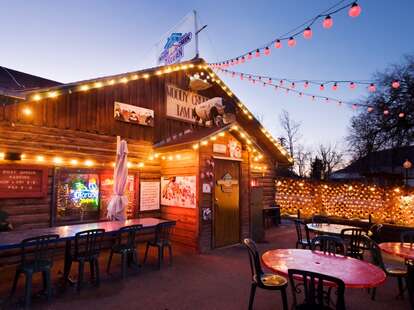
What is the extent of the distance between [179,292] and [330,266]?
8.38 feet

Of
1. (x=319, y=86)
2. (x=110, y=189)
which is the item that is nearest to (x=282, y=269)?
(x=110, y=189)

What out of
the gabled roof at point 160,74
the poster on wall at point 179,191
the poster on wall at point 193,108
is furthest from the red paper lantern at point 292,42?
the poster on wall at point 179,191

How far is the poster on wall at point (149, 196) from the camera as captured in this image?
8.07 metres

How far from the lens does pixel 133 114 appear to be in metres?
7.94

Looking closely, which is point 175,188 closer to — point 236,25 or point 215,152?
point 215,152

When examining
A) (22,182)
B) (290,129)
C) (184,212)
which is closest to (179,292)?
(184,212)

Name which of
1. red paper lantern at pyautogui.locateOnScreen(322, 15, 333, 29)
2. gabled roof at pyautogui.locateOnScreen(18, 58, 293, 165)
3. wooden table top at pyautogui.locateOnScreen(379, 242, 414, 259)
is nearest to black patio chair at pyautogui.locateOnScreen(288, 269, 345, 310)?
wooden table top at pyautogui.locateOnScreen(379, 242, 414, 259)

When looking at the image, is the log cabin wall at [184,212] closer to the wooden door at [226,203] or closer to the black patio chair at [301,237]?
the wooden door at [226,203]

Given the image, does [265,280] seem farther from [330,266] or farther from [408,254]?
[408,254]

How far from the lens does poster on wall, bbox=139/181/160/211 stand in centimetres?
807

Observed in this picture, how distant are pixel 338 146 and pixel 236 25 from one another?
34.4 metres

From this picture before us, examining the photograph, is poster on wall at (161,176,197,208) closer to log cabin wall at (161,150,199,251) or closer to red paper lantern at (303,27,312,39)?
log cabin wall at (161,150,199,251)

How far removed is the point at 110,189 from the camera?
24.4ft

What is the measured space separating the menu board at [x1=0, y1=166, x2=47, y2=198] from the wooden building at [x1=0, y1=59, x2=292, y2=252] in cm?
2
